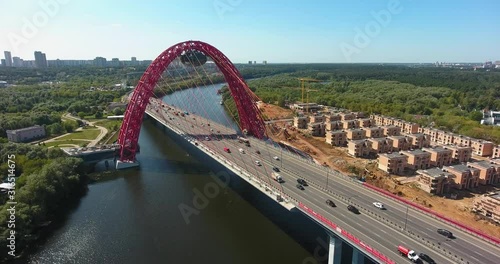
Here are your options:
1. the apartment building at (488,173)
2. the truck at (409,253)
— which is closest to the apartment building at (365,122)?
the apartment building at (488,173)

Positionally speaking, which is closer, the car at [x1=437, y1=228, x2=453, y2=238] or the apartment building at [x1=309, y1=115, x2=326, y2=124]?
the car at [x1=437, y1=228, x2=453, y2=238]

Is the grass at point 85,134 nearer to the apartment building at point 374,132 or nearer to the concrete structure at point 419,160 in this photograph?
the apartment building at point 374,132

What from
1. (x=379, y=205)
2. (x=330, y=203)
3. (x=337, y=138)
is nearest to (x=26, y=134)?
(x=337, y=138)

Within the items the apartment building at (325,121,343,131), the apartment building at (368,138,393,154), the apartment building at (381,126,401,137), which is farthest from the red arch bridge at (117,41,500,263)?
the apartment building at (381,126,401,137)

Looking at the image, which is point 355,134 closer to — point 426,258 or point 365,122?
point 365,122

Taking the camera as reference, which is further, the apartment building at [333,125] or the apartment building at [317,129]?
the apartment building at [333,125]

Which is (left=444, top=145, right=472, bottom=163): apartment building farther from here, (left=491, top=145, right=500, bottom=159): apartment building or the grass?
the grass
